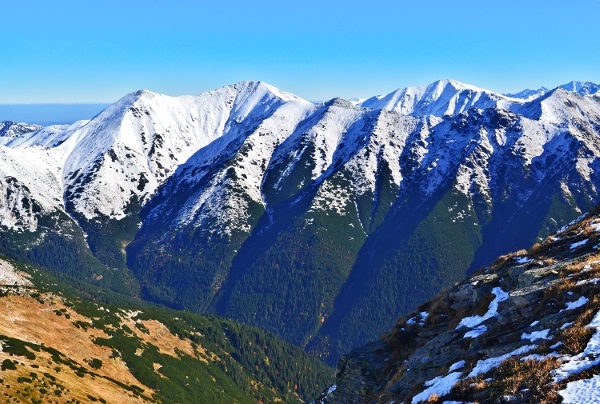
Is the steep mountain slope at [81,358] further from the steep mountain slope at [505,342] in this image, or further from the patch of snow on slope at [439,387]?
the patch of snow on slope at [439,387]

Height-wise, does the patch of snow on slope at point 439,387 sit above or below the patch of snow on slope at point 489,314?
below

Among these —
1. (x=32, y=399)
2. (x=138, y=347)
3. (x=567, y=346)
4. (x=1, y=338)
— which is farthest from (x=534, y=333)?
(x=138, y=347)

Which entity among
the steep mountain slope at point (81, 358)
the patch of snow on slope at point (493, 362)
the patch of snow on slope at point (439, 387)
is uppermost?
the patch of snow on slope at point (493, 362)

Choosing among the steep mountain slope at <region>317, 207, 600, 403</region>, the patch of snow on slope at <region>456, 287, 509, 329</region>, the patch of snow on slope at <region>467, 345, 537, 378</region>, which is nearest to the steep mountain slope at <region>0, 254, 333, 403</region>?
the steep mountain slope at <region>317, 207, 600, 403</region>

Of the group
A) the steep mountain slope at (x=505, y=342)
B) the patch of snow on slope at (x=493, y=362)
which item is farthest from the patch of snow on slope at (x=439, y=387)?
the patch of snow on slope at (x=493, y=362)

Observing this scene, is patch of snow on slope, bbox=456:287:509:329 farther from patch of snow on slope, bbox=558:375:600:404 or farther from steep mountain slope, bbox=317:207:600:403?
patch of snow on slope, bbox=558:375:600:404

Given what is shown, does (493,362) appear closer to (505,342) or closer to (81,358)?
(505,342)

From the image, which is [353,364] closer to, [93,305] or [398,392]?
[398,392]

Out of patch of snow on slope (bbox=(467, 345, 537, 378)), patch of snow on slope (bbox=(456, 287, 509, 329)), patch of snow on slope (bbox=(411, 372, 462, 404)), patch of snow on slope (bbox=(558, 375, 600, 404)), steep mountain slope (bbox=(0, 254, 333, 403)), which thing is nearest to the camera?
patch of snow on slope (bbox=(558, 375, 600, 404))
